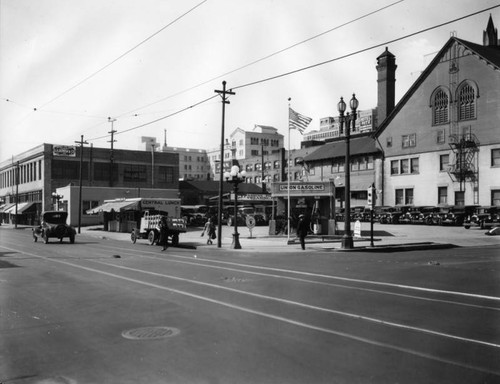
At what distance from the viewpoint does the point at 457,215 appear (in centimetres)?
4319

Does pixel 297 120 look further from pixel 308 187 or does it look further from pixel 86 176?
pixel 86 176

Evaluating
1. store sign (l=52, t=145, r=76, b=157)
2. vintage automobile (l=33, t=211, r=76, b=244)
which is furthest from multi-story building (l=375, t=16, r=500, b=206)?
store sign (l=52, t=145, r=76, b=157)

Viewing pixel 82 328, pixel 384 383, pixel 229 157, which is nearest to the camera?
pixel 384 383

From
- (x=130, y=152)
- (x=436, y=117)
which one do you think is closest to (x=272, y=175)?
(x=130, y=152)

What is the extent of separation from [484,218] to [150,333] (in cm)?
3758

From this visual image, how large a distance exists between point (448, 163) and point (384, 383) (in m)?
50.0

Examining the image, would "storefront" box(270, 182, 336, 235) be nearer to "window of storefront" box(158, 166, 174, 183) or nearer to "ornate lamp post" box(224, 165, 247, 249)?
"ornate lamp post" box(224, 165, 247, 249)

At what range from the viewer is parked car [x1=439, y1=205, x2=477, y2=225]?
1695 inches

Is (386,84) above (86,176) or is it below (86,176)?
above

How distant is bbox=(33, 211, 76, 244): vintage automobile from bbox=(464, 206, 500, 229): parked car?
3008 centimetres

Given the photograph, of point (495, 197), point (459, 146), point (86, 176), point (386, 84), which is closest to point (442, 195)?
point (459, 146)

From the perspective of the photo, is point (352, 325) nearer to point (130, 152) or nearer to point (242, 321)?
point (242, 321)

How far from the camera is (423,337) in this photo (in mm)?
6754

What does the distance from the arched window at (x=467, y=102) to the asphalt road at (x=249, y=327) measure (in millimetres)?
39031
